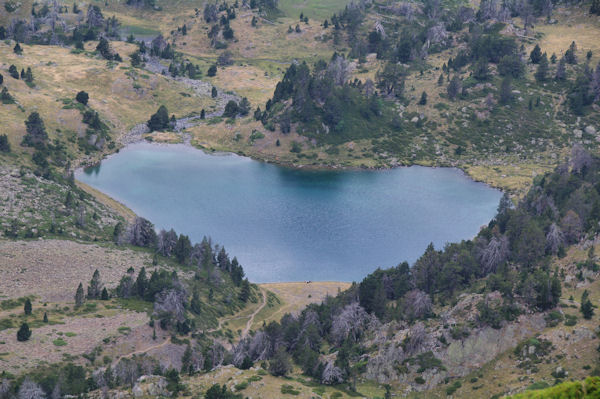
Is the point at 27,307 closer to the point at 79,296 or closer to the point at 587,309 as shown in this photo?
the point at 79,296

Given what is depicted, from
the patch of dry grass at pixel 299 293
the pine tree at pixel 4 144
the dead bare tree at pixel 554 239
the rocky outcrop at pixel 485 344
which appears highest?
the dead bare tree at pixel 554 239

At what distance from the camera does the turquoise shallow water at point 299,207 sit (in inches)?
5561

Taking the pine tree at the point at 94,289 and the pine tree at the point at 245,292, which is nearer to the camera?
the pine tree at the point at 94,289

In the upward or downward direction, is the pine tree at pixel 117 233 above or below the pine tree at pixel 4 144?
below

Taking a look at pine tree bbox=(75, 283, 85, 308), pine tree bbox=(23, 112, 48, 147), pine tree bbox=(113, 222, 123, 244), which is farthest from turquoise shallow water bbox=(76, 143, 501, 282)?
pine tree bbox=(75, 283, 85, 308)

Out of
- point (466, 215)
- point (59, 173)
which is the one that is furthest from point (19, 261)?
point (466, 215)

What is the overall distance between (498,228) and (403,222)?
3626 centimetres

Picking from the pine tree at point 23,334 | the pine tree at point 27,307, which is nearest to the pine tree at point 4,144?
the pine tree at point 27,307

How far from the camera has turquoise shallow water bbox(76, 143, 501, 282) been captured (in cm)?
14125

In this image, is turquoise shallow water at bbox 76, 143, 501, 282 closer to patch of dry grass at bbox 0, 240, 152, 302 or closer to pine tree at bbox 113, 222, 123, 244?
pine tree at bbox 113, 222, 123, 244

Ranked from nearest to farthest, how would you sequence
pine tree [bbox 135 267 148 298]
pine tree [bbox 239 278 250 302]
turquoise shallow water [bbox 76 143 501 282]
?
1. pine tree [bbox 135 267 148 298]
2. pine tree [bbox 239 278 250 302]
3. turquoise shallow water [bbox 76 143 501 282]

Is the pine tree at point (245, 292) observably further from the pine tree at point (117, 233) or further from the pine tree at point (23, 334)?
the pine tree at point (23, 334)

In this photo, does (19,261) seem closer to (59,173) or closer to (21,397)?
(21,397)

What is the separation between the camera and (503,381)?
7650 cm
